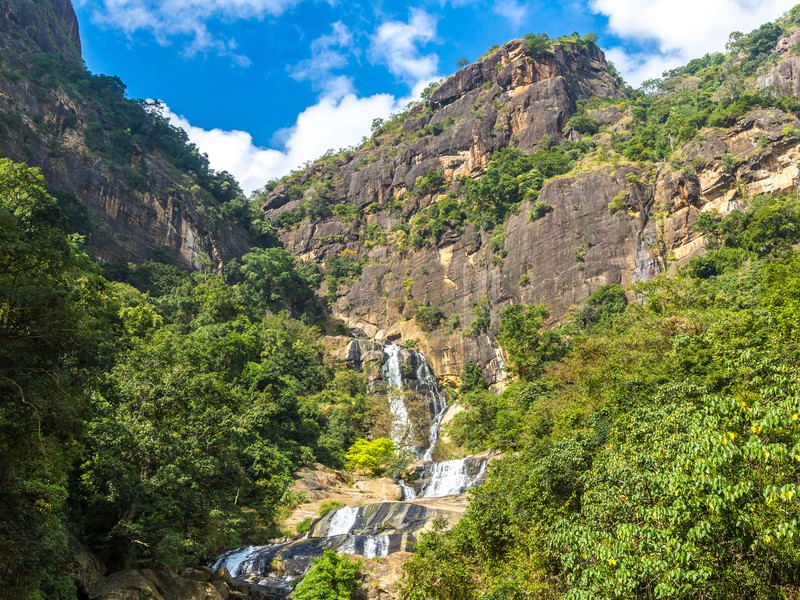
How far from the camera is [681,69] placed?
86750 mm

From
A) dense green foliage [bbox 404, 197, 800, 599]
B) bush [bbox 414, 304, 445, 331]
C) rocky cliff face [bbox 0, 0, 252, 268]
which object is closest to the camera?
dense green foliage [bbox 404, 197, 800, 599]

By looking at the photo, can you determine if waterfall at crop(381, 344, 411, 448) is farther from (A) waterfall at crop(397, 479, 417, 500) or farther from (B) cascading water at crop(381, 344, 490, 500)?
(A) waterfall at crop(397, 479, 417, 500)

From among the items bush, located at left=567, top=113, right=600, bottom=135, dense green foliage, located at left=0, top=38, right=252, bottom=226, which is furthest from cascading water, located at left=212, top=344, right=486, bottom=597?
bush, located at left=567, top=113, right=600, bottom=135

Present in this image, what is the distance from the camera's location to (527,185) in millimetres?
58688

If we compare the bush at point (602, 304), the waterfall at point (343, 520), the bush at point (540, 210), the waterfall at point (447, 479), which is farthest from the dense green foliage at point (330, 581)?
the bush at point (540, 210)

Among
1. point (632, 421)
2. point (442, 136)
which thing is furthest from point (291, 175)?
point (632, 421)

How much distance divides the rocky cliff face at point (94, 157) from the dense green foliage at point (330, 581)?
33.7m

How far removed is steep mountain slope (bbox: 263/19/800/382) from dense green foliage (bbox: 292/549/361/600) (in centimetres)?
3210

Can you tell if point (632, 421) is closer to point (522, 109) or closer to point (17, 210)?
point (17, 210)

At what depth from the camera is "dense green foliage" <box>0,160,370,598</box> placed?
938cm

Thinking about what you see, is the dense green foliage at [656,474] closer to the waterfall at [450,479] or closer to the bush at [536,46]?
the waterfall at [450,479]

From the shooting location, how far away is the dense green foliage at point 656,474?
6988 millimetres

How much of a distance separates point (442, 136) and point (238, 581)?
63234 mm

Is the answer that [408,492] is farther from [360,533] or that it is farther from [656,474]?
[656,474]
